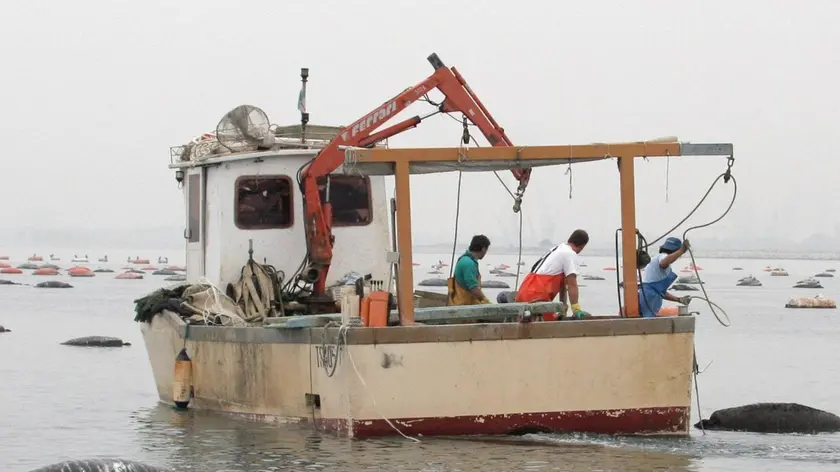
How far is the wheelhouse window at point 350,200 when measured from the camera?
62.2ft

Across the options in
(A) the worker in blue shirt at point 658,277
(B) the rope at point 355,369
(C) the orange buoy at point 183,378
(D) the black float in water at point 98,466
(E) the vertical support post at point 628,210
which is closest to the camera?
(D) the black float in water at point 98,466

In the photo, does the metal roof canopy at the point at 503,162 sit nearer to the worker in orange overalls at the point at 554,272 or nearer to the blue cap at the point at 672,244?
the worker in orange overalls at the point at 554,272

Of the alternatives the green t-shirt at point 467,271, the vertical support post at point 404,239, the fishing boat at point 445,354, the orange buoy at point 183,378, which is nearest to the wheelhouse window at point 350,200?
the fishing boat at point 445,354

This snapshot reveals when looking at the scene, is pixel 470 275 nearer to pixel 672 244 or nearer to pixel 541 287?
pixel 541 287

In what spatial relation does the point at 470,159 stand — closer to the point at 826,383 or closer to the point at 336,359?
the point at 336,359

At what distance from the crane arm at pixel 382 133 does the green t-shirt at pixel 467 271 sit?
97 cm

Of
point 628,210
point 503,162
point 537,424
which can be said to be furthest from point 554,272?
point 537,424

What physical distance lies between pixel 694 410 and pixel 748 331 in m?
21.9

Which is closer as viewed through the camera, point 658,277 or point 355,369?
point 355,369

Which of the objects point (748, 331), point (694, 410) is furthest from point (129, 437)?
point (748, 331)

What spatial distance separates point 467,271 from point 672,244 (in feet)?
7.77

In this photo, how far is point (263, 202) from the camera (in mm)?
18641

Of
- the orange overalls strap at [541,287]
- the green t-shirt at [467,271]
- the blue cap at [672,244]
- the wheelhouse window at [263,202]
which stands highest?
the wheelhouse window at [263,202]

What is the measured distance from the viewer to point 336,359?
14.4 metres
